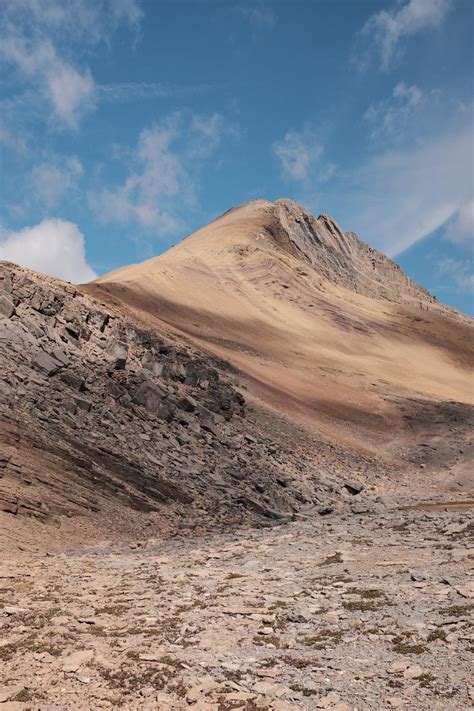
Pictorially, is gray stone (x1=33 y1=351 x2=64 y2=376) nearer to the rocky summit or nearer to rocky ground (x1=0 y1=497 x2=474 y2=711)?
the rocky summit

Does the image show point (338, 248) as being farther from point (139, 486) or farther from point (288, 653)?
point (288, 653)

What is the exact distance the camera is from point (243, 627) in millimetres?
11359

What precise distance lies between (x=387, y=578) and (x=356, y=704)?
19.9ft

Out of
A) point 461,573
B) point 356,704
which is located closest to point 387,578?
point 461,573

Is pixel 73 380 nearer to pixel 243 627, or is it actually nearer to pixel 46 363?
pixel 46 363

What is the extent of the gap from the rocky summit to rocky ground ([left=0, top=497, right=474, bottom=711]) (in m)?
0.05

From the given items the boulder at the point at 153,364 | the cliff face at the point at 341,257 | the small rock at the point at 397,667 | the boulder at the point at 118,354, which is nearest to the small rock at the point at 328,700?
the small rock at the point at 397,667

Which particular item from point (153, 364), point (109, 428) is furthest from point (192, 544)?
point (153, 364)

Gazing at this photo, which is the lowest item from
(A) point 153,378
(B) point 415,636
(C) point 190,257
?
(B) point 415,636

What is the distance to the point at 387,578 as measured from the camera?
14.0 meters

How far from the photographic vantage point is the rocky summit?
363 inches

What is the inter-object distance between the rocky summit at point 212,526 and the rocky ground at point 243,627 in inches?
2.1

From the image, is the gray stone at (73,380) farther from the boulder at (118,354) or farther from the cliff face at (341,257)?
the cliff face at (341,257)

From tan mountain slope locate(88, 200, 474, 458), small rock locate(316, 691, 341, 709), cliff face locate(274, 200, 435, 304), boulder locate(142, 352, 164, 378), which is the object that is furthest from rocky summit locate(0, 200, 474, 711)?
cliff face locate(274, 200, 435, 304)
